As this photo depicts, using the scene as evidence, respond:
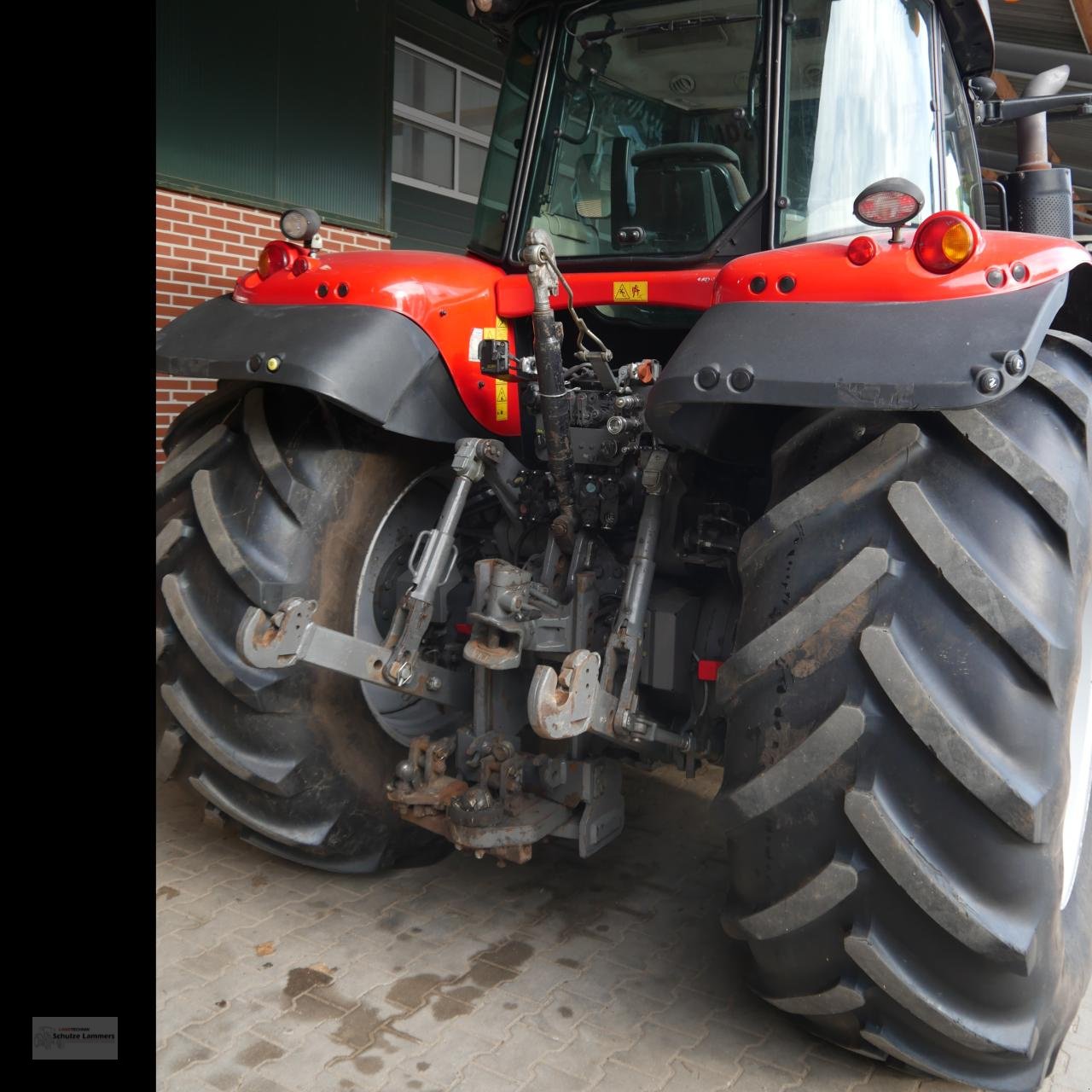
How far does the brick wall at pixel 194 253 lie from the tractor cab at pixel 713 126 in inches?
139

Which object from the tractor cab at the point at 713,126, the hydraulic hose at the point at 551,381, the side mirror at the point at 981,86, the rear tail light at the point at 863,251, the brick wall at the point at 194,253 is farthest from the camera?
the brick wall at the point at 194,253

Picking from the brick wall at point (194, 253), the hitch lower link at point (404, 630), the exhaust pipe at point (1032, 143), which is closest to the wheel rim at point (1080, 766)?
the hitch lower link at point (404, 630)

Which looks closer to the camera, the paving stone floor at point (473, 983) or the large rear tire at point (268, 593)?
the paving stone floor at point (473, 983)

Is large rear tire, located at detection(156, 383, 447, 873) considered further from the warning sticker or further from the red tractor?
the warning sticker

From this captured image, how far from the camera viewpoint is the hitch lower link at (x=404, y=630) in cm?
239

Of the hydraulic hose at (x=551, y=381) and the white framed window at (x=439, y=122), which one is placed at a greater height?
the white framed window at (x=439, y=122)

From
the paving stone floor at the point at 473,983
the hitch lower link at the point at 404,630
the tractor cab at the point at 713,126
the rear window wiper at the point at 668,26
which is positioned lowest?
the paving stone floor at the point at 473,983

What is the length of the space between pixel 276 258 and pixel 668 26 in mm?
1198

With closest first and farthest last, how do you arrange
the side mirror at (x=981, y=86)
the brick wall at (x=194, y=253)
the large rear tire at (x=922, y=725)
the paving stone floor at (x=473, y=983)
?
1. the large rear tire at (x=922, y=725)
2. the paving stone floor at (x=473, y=983)
3. the side mirror at (x=981, y=86)
4. the brick wall at (x=194, y=253)

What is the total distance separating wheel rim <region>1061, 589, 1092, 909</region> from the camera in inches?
89.5

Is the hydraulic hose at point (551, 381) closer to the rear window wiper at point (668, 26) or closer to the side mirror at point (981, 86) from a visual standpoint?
the rear window wiper at point (668, 26)

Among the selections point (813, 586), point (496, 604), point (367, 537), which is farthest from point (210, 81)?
point (813, 586)

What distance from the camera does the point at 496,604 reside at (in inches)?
100

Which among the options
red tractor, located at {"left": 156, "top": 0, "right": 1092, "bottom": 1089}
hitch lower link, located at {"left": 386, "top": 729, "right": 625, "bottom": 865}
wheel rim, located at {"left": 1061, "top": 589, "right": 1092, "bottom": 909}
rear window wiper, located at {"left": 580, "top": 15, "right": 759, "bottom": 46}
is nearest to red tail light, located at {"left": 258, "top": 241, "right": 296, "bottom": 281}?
red tractor, located at {"left": 156, "top": 0, "right": 1092, "bottom": 1089}
